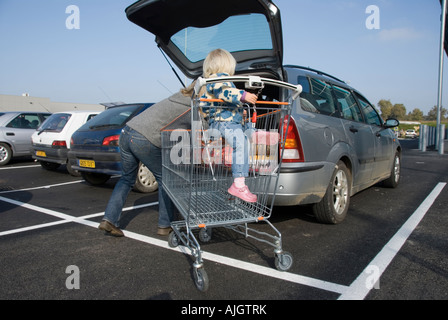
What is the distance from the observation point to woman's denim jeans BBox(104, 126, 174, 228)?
312cm

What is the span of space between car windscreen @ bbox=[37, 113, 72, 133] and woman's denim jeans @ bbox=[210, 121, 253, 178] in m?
6.39

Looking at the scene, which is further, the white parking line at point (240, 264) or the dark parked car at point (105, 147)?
the dark parked car at point (105, 147)

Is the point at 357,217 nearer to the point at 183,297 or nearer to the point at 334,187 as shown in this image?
the point at 334,187

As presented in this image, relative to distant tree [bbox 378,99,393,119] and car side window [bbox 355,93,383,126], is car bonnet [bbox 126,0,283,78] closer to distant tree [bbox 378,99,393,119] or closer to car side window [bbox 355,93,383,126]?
car side window [bbox 355,93,383,126]

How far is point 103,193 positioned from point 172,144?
11.2 feet

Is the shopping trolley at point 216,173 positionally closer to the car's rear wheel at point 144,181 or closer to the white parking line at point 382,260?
the white parking line at point 382,260

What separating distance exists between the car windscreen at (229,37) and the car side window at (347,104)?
151 cm

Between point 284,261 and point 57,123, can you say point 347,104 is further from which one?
point 57,123

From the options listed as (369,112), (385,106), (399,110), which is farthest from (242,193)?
(399,110)

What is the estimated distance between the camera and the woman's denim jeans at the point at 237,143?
7.92 feet

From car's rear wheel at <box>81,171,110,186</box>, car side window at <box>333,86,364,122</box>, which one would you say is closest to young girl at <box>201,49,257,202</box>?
car side window at <box>333,86,364,122</box>

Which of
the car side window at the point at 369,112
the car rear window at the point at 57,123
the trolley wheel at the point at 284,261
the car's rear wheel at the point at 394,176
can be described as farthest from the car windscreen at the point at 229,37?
the car rear window at the point at 57,123

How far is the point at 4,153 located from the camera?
32.2 ft
